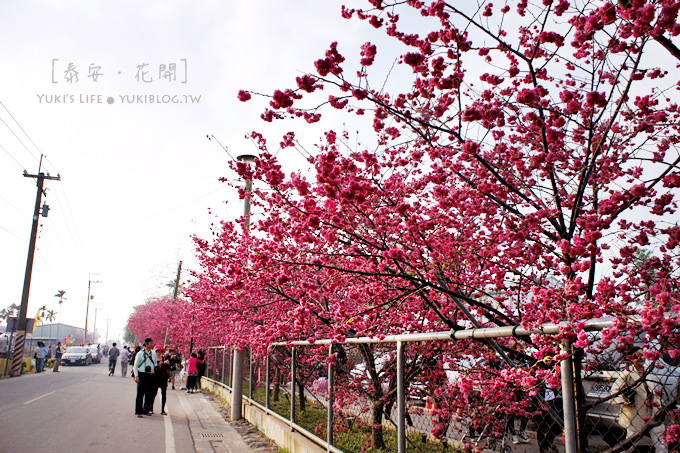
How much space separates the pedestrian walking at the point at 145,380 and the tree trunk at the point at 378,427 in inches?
274

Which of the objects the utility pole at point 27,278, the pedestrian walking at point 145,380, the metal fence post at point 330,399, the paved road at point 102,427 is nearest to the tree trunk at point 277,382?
the paved road at point 102,427

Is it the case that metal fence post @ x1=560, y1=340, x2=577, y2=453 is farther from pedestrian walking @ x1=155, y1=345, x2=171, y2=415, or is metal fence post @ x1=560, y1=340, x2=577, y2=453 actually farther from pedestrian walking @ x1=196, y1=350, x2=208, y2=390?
pedestrian walking @ x1=196, y1=350, x2=208, y2=390

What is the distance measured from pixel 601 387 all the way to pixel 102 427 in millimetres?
9350

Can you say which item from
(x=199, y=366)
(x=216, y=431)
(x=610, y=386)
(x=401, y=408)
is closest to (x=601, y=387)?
(x=610, y=386)

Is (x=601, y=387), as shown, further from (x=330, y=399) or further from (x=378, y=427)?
(x=378, y=427)

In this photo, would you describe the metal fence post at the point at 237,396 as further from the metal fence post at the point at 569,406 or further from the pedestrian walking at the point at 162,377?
the metal fence post at the point at 569,406

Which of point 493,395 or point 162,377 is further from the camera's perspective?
point 162,377

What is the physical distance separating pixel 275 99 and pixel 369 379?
4179mm

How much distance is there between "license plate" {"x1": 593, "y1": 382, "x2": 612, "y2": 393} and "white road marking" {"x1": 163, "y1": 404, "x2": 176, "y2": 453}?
22.1 ft

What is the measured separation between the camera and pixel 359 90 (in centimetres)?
394

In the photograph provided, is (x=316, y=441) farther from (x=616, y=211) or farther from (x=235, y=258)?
(x=616, y=211)

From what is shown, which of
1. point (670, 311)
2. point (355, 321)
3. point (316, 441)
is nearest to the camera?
point (670, 311)

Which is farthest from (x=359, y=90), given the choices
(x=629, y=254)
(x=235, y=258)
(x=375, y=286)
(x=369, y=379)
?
(x=235, y=258)

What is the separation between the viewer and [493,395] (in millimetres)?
4211
